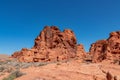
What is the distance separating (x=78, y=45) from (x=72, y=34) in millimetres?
4132

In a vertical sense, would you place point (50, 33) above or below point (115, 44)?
above

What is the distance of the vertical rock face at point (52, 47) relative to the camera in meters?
55.0

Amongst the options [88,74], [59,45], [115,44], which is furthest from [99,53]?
[88,74]

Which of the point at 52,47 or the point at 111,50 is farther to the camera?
the point at 52,47

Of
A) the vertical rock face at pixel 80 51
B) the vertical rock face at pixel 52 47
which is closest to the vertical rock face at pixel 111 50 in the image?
the vertical rock face at pixel 52 47

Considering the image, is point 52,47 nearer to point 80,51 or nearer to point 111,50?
point 80,51

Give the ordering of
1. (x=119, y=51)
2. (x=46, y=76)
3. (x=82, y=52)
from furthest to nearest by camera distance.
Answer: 1. (x=82, y=52)
2. (x=119, y=51)
3. (x=46, y=76)

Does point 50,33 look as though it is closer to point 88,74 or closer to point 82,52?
point 82,52

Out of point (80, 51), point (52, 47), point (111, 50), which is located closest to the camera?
point (111, 50)

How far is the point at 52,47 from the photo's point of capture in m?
58.7

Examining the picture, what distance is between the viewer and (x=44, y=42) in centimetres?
6062

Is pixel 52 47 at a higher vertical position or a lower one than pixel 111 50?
higher

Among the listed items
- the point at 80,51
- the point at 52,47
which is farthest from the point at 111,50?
the point at 80,51

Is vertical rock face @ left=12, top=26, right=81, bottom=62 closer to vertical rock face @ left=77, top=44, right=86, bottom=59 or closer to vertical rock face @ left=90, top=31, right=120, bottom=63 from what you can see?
vertical rock face @ left=77, top=44, right=86, bottom=59
